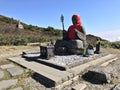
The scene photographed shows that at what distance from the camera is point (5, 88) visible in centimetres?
306

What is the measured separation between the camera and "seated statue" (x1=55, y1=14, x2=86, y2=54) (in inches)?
230

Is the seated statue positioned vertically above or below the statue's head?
below

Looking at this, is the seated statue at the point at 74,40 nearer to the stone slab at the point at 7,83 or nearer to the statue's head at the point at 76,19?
the statue's head at the point at 76,19

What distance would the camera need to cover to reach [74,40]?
588 centimetres

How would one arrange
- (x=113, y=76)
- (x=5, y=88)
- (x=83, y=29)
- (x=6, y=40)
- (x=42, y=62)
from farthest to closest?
(x=6, y=40) → (x=83, y=29) → (x=42, y=62) → (x=113, y=76) → (x=5, y=88)

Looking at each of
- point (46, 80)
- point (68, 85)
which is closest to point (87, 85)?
point (68, 85)

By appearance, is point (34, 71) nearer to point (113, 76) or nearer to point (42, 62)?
point (42, 62)

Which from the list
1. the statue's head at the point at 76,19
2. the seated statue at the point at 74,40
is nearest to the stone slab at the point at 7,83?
the seated statue at the point at 74,40

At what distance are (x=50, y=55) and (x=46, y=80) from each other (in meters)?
1.88

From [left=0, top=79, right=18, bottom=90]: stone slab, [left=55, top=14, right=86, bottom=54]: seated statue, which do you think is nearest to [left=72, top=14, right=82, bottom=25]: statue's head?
[left=55, top=14, right=86, bottom=54]: seated statue

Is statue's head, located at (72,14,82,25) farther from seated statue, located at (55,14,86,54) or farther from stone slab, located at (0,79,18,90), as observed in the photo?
stone slab, located at (0,79,18,90)

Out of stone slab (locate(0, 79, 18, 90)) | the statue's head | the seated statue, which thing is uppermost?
the statue's head

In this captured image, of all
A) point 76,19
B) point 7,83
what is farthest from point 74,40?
point 7,83

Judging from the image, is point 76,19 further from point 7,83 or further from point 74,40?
point 7,83
